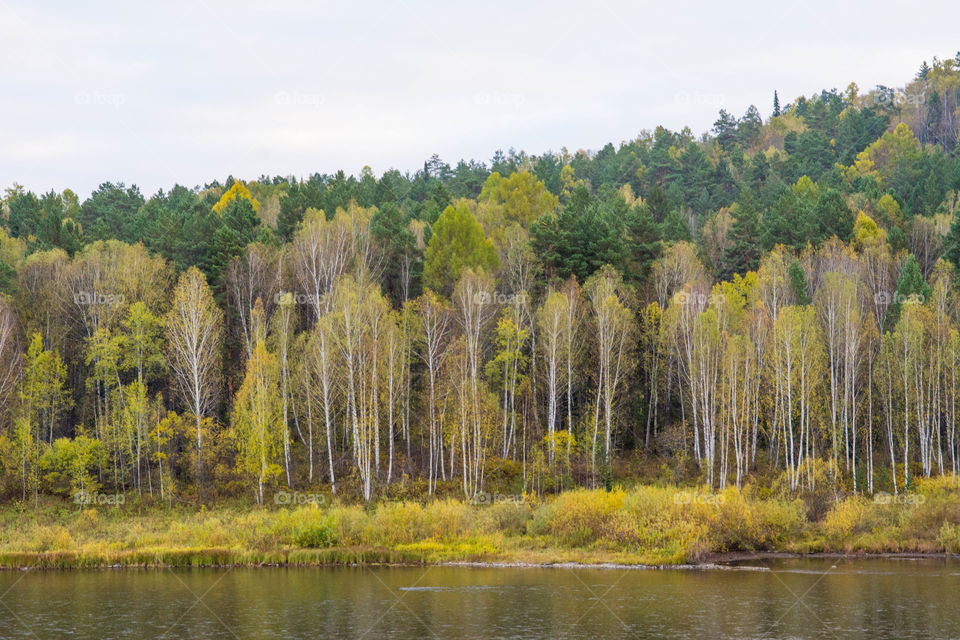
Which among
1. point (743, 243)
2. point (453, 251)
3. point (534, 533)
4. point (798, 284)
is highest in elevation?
point (743, 243)

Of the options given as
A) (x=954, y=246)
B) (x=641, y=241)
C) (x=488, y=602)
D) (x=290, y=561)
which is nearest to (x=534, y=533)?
(x=290, y=561)

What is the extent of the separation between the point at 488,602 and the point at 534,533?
48.4ft

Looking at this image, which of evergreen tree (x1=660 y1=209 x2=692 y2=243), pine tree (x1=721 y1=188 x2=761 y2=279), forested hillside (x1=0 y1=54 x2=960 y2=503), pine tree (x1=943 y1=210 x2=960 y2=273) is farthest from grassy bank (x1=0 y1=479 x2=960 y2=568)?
evergreen tree (x1=660 y1=209 x2=692 y2=243)

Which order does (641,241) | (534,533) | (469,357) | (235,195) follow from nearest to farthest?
(534,533)
(469,357)
(641,241)
(235,195)

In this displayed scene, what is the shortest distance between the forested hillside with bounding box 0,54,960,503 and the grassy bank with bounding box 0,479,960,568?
5235 mm

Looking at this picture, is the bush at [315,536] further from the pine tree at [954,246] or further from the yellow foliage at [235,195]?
the yellow foliage at [235,195]

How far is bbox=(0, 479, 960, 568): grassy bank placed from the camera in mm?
46500

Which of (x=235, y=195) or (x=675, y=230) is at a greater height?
(x=235, y=195)

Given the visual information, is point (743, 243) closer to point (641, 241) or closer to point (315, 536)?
point (641, 241)

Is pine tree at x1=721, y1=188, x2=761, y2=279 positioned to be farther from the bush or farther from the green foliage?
the bush

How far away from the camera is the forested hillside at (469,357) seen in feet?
192

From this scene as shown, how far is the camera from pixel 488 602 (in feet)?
117

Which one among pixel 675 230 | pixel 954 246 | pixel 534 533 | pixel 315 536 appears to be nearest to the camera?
pixel 315 536

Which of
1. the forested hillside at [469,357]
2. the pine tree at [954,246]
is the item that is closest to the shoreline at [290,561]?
the forested hillside at [469,357]
